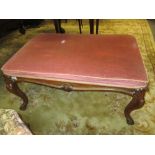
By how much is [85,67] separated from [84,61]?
0.09 m

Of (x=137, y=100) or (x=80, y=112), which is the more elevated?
(x=137, y=100)

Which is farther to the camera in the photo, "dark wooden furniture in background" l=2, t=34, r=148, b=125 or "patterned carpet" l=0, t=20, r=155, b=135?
"patterned carpet" l=0, t=20, r=155, b=135

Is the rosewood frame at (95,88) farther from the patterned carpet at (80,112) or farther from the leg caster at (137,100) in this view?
the patterned carpet at (80,112)

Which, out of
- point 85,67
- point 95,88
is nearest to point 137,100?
point 95,88

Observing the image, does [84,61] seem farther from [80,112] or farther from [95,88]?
[80,112]

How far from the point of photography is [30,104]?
7.01 ft

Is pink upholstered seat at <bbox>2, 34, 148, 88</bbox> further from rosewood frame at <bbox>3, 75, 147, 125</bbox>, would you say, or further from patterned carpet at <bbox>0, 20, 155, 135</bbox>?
patterned carpet at <bbox>0, 20, 155, 135</bbox>

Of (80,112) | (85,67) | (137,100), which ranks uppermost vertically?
(85,67)

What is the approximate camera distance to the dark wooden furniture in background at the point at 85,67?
1537 millimetres

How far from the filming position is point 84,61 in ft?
5.55

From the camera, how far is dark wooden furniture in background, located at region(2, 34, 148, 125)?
154cm

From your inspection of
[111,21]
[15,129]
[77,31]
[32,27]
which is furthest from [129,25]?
[15,129]

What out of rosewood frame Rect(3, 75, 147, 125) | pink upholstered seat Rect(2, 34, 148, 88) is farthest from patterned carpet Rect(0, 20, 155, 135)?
pink upholstered seat Rect(2, 34, 148, 88)
